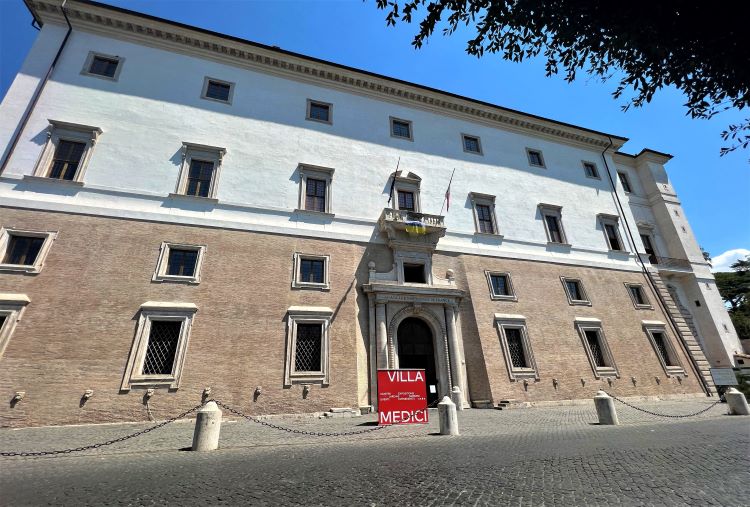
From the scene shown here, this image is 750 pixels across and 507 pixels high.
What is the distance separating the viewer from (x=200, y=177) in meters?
14.7

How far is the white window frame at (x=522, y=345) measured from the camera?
14836 millimetres

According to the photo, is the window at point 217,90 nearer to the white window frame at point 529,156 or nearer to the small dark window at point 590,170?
the white window frame at point 529,156

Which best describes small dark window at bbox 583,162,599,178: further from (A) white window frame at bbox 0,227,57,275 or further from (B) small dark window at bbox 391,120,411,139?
(A) white window frame at bbox 0,227,57,275

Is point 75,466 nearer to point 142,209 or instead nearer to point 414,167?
point 142,209

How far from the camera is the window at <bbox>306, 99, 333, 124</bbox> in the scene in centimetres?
1800

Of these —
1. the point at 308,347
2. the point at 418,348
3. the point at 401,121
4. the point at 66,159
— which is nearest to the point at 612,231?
the point at 401,121

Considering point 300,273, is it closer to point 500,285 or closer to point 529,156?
point 500,285

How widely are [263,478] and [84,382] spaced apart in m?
8.90

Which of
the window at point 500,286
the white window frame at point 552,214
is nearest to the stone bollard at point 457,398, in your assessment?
the window at point 500,286

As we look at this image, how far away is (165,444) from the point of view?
23.9 feet

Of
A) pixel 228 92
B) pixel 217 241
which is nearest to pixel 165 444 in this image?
pixel 217 241

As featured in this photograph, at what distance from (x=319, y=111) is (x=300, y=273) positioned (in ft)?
31.8

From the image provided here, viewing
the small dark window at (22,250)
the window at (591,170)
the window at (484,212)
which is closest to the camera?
the small dark window at (22,250)

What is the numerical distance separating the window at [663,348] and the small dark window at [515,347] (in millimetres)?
8254
